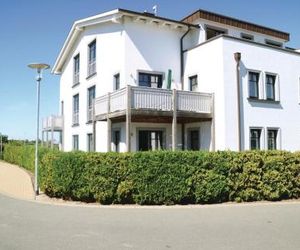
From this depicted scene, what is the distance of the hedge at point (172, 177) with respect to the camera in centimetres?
1194

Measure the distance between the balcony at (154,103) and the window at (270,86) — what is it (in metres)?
3.90

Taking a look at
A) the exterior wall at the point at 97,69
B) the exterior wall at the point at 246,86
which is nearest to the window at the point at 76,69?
the exterior wall at the point at 97,69

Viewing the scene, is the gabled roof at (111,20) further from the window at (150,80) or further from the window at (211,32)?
the window at (150,80)

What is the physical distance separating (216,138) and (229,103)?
181 cm

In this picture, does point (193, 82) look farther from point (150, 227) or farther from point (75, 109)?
point (150, 227)

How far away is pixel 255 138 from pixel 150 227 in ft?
40.1

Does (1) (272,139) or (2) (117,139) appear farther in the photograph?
(1) (272,139)

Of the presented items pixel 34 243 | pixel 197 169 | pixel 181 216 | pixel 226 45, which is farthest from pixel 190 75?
pixel 34 243

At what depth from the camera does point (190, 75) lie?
20.1 meters

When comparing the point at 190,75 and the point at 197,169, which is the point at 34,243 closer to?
the point at 197,169

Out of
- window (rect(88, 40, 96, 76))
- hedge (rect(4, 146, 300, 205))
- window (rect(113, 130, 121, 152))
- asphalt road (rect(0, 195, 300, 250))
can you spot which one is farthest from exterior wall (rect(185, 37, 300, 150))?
asphalt road (rect(0, 195, 300, 250))

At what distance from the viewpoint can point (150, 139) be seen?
63.4 feet

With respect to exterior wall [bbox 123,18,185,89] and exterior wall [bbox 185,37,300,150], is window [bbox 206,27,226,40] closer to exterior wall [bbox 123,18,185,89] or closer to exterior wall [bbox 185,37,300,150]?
exterior wall [bbox 123,18,185,89]

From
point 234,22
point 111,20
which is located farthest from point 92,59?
point 234,22
